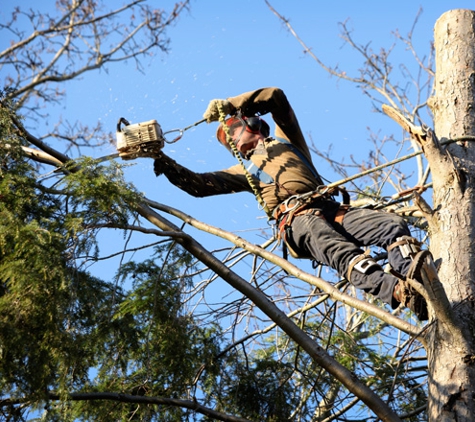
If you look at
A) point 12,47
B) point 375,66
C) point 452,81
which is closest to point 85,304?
point 452,81

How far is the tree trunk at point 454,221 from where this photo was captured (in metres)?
4.77

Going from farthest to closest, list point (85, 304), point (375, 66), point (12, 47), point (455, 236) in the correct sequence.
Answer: point (12, 47)
point (375, 66)
point (85, 304)
point (455, 236)

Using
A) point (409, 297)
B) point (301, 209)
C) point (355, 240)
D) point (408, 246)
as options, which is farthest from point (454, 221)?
point (301, 209)

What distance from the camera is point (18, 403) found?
5.31 m

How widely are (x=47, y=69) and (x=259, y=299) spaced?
9290 millimetres

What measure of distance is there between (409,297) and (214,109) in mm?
1993

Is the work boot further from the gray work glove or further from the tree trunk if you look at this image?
the gray work glove

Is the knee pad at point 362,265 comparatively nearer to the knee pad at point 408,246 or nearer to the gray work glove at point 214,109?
the knee pad at point 408,246

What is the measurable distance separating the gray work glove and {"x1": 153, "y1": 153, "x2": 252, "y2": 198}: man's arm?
395 mm

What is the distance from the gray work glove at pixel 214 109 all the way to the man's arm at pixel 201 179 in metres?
0.39

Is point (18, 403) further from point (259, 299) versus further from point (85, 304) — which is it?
point (259, 299)

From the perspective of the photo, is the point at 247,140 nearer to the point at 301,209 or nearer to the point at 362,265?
the point at 301,209

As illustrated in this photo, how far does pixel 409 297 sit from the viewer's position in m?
4.95

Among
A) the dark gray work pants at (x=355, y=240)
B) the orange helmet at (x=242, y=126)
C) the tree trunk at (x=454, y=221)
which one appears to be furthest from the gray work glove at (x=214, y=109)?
the tree trunk at (x=454, y=221)
